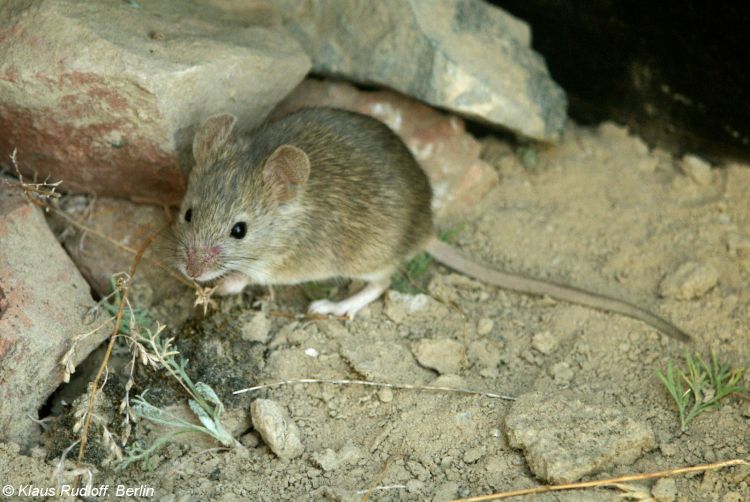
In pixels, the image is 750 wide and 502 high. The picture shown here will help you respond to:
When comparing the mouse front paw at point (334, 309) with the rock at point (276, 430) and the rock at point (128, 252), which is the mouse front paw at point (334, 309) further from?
the rock at point (276, 430)

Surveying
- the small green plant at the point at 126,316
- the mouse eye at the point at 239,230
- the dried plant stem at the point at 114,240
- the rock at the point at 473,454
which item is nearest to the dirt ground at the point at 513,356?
the rock at the point at 473,454

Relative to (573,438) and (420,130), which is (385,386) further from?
(420,130)

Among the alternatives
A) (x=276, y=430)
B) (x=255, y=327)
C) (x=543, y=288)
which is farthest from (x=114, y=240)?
(x=543, y=288)

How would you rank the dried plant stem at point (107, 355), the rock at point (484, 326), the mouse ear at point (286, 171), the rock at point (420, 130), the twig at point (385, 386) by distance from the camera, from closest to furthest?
the dried plant stem at point (107, 355) < the twig at point (385, 386) < the mouse ear at point (286, 171) < the rock at point (484, 326) < the rock at point (420, 130)

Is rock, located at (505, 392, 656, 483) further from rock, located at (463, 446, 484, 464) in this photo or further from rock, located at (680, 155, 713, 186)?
rock, located at (680, 155, 713, 186)

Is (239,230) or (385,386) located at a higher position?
(239,230)

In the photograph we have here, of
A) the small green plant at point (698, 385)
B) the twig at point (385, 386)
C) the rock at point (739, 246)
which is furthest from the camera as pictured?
the rock at point (739, 246)
